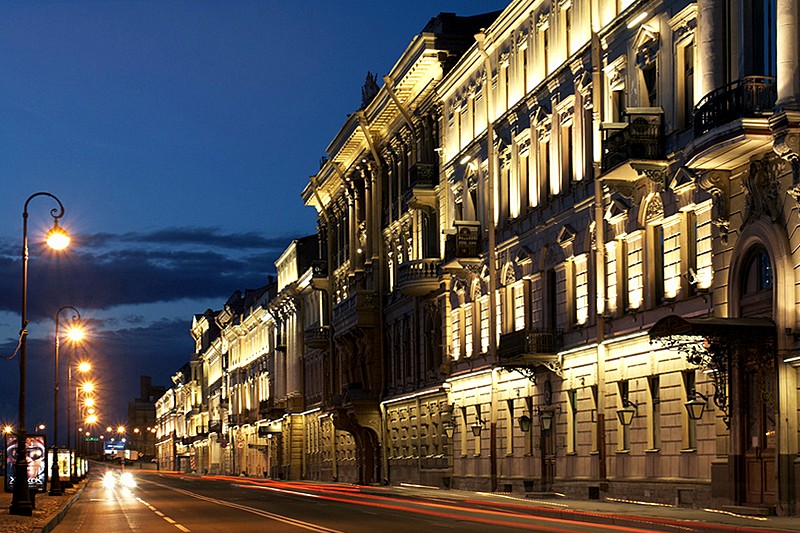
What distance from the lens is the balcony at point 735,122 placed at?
28.4 m

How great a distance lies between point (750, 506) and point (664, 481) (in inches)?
187

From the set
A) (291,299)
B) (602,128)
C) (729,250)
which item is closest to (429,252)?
(602,128)

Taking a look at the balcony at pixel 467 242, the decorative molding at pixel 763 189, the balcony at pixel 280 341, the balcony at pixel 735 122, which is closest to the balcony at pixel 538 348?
the balcony at pixel 467 242

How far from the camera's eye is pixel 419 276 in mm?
56969

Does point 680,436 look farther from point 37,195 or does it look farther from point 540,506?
point 37,195

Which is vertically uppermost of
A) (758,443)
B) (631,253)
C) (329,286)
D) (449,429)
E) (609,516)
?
(329,286)

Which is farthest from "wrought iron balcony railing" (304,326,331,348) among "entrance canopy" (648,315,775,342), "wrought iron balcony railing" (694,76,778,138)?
"wrought iron balcony railing" (694,76,778,138)

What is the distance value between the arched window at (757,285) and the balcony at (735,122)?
2.06 meters

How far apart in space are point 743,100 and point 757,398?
6201 millimetres

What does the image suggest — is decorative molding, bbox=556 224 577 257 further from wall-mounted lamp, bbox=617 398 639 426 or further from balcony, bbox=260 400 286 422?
balcony, bbox=260 400 286 422

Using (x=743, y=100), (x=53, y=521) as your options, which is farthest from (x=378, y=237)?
(x=743, y=100)

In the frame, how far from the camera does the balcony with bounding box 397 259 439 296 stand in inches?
2234

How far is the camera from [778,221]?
2900 centimetres

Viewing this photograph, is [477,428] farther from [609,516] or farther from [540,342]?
[609,516]
